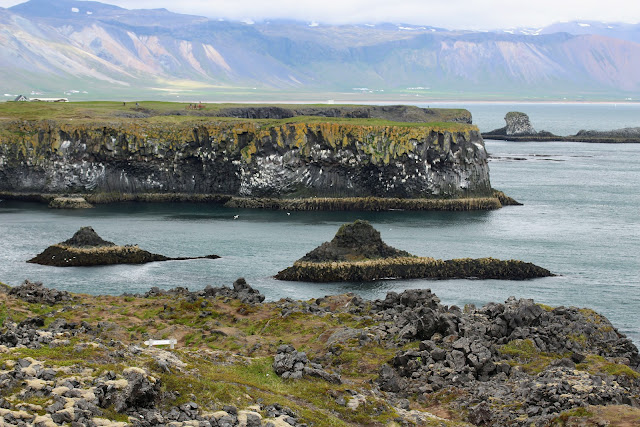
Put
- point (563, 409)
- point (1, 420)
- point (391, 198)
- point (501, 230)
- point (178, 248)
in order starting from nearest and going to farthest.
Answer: point (1, 420) → point (563, 409) → point (178, 248) → point (501, 230) → point (391, 198)

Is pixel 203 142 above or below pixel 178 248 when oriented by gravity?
above

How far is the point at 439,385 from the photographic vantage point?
124 ft

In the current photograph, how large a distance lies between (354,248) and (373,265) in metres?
2.59

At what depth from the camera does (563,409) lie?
32.8 m

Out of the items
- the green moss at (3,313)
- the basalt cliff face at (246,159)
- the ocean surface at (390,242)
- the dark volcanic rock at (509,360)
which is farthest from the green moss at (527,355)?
the basalt cliff face at (246,159)

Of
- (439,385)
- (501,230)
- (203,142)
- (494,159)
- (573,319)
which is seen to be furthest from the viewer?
(494,159)

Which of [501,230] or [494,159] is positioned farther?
[494,159]

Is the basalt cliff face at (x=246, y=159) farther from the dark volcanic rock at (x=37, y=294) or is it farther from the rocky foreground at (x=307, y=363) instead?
the dark volcanic rock at (x=37, y=294)

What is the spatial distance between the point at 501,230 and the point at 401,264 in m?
28.1

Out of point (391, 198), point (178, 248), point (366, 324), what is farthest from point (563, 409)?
point (391, 198)

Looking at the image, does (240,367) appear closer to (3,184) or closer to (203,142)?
(203,142)

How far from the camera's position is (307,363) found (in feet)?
125

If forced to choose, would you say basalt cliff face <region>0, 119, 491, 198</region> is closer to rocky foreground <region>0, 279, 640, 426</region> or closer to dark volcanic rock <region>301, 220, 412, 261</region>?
dark volcanic rock <region>301, 220, 412, 261</region>

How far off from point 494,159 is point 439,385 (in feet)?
513
